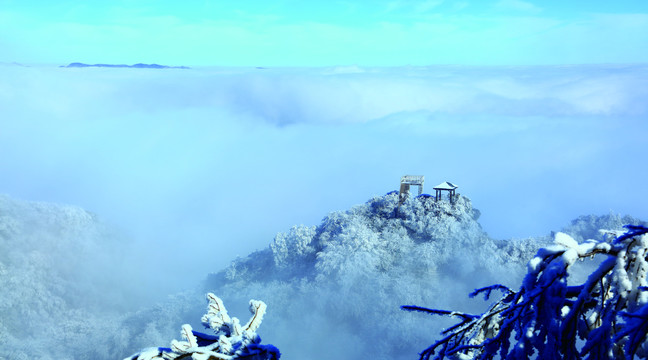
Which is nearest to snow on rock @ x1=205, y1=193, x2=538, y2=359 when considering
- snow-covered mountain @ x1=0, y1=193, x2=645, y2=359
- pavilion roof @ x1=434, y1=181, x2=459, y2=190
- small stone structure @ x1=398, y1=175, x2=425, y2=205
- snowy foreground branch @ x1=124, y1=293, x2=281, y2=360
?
snow-covered mountain @ x1=0, y1=193, x2=645, y2=359

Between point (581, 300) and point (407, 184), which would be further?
point (407, 184)

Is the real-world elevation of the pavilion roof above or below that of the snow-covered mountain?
above

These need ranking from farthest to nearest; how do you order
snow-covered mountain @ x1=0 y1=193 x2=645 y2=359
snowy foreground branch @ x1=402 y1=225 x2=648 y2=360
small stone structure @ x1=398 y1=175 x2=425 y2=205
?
small stone structure @ x1=398 y1=175 x2=425 y2=205, snow-covered mountain @ x1=0 y1=193 x2=645 y2=359, snowy foreground branch @ x1=402 y1=225 x2=648 y2=360

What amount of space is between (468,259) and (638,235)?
16.1m

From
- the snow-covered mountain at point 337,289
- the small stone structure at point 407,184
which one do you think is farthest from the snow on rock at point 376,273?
the small stone structure at point 407,184

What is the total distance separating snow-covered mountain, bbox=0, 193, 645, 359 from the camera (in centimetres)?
1586

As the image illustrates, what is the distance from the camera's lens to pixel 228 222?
1351 inches

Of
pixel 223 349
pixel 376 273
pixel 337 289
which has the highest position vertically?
pixel 223 349

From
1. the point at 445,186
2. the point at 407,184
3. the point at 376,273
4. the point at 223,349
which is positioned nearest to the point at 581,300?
the point at 223,349

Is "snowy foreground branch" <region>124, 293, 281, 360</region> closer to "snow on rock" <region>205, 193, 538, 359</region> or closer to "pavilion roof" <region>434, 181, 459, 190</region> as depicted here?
"snow on rock" <region>205, 193, 538, 359</region>

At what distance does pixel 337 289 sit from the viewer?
16766 mm

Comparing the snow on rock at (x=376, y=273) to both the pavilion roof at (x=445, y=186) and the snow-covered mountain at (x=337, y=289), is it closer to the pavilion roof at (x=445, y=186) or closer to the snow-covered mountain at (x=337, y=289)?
the snow-covered mountain at (x=337, y=289)

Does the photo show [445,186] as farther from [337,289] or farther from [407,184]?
[337,289]

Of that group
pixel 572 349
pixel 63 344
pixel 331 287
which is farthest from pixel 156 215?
pixel 572 349
